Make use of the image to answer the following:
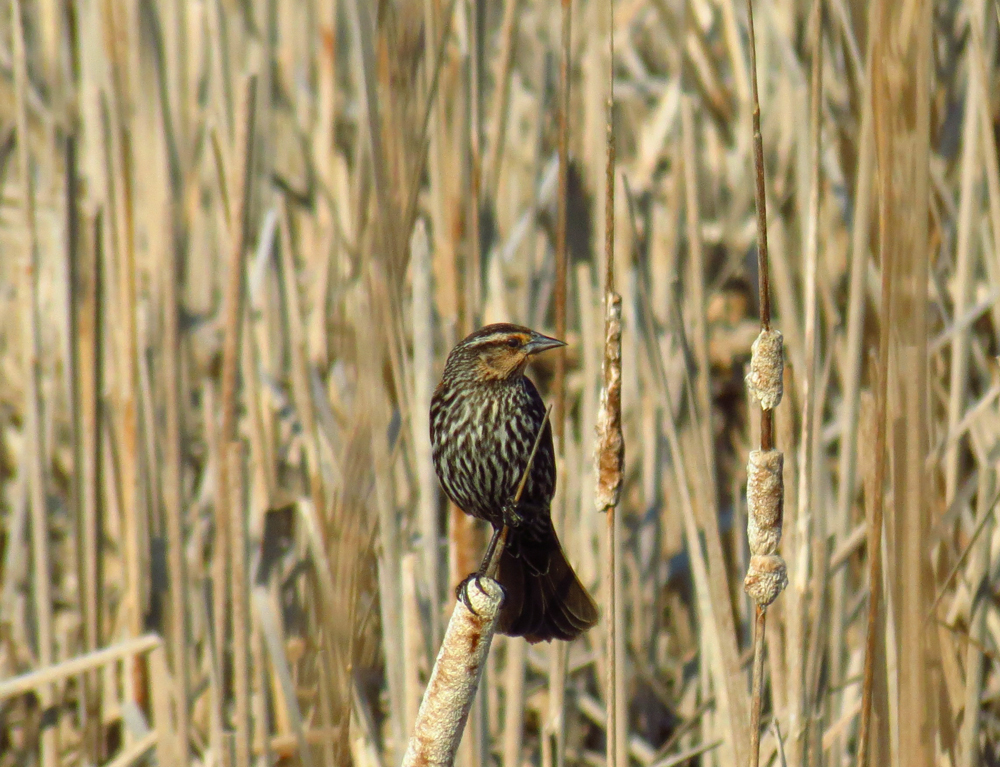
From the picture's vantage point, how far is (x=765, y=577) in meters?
1.40

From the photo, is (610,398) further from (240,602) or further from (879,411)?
(240,602)

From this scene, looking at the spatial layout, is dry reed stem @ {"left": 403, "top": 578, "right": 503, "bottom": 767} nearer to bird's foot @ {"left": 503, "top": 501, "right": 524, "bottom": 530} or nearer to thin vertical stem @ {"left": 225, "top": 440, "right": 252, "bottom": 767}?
thin vertical stem @ {"left": 225, "top": 440, "right": 252, "bottom": 767}

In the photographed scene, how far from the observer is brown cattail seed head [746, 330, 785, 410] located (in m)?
1.33

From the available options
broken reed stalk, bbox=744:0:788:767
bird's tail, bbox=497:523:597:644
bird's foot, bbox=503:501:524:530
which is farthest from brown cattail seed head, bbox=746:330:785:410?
bird's foot, bbox=503:501:524:530

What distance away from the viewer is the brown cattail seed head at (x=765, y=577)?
139 cm

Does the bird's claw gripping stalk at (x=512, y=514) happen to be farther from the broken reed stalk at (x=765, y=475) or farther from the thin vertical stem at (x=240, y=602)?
the broken reed stalk at (x=765, y=475)

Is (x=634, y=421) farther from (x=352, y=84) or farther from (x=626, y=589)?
(x=352, y=84)

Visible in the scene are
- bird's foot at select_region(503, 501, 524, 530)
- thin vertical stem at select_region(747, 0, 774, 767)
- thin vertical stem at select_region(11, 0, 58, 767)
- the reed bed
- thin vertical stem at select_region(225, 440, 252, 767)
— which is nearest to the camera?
thin vertical stem at select_region(747, 0, 774, 767)

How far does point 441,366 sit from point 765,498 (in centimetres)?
142

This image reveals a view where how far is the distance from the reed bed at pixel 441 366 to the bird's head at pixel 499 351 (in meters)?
0.06

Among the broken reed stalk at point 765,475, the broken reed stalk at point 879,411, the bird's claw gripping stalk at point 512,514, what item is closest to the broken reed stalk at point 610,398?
the broken reed stalk at point 765,475

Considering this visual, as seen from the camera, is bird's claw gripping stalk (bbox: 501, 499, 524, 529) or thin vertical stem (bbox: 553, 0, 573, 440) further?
bird's claw gripping stalk (bbox: 501, 499, 524, 529)

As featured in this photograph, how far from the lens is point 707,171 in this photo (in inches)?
141

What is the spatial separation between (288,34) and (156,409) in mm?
1760
